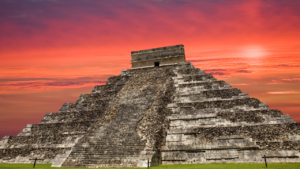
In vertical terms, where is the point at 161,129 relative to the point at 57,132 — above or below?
above

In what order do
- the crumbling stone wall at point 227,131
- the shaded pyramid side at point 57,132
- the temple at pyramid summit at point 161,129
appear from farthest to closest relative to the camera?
the shaded pyramid side at point 57,132 < the temple at pyramid summit at point 161,129 < the crumbling stone wall at point 227,131

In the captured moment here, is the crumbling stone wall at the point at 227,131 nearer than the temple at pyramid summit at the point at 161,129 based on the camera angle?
Yes

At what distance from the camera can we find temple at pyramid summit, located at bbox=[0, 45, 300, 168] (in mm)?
13055

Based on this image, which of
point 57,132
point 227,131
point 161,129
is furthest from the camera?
point 57,132

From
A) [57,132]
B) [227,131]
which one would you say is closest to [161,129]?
[227,131]

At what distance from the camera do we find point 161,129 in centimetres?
1484

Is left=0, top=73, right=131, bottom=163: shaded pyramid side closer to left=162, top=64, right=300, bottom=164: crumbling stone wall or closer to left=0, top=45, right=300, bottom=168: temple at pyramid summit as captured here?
left=0, top=45, right=300, bottom=168: temple at pyramid summit

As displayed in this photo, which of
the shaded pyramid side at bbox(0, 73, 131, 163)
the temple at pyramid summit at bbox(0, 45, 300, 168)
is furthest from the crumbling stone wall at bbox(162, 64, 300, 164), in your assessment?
the shaded pyramid side at bbox(0, 73, 131, 163)

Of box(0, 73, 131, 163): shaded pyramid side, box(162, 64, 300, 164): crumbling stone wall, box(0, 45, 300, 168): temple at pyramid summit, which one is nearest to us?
box(162, 64, 300, 164): crumbling stone wall

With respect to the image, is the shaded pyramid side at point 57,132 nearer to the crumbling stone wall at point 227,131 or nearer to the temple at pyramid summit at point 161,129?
the temple at pyramid summit at point 161,129

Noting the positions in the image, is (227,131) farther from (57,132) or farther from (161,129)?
(57,132)

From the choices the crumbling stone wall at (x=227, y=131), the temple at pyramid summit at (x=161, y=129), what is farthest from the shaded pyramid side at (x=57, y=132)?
the crumbling stone wall at (x=227, y=131)

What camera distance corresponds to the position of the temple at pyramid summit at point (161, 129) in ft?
42.8

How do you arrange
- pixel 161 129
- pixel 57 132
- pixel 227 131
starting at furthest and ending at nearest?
pixel 57 132 < pixel 161 129 < pixel 227 131
